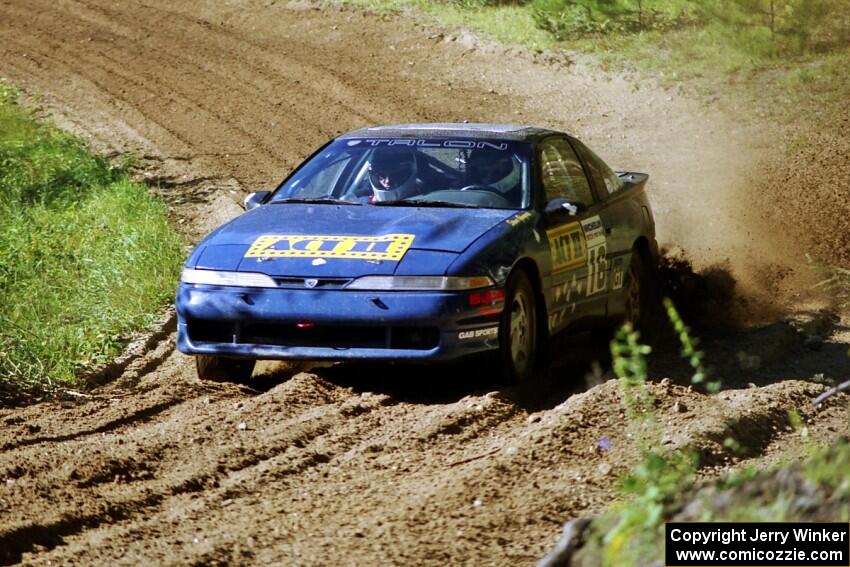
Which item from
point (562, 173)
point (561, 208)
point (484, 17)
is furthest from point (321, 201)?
point (484, 17)

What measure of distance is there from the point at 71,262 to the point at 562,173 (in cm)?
448

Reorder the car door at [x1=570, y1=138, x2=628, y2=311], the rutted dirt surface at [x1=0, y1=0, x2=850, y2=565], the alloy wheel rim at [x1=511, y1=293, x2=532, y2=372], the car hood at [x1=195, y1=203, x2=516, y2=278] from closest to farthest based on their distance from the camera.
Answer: the rutted dirt surface at [x1=0, y1=0, x2=850, y2=565] < the car hood at [x1=195, y1=203, x2=516, y2=278] < the alloy wheel rim at [x1=511, y1=293, x2=532, y2=372] < the car door at [x1=570, y1=138, x2=628, y2=311]

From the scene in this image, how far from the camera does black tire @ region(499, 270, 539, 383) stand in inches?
300

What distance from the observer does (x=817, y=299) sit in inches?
442

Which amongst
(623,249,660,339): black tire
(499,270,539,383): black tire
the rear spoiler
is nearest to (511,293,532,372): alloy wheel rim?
(499,270,539,383): black tire

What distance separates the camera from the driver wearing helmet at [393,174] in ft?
28.1

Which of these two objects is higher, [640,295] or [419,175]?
[419,175]

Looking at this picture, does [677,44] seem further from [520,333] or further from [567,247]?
[520,333]

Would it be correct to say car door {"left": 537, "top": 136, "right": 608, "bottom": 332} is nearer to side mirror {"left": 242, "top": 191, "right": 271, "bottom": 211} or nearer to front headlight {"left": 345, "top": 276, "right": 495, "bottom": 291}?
front headlight {"left": 345, "top": 276, "right": 495, "bottom": 291}

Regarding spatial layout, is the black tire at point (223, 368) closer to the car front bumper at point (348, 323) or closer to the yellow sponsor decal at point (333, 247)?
the car front bumper at point (348, 323)

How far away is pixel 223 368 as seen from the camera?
8188mm

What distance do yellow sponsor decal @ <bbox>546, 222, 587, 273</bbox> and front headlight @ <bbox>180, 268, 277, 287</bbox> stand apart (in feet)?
5.92

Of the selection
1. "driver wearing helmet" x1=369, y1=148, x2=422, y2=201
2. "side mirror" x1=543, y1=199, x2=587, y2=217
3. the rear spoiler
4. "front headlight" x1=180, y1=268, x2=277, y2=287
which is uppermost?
"driver wearing helmet" x1=369, y1=148, x2=422, y2=201

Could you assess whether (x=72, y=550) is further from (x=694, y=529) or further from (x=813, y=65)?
(x=813, y=65)
